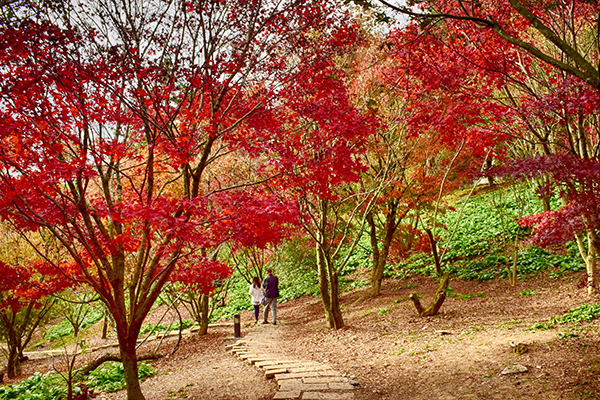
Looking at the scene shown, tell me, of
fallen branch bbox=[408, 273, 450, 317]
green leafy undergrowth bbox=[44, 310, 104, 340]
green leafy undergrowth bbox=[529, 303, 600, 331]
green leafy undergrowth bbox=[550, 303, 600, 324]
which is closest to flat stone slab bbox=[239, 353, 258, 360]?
fallen branch bbox=[408, 273, 450, 317]

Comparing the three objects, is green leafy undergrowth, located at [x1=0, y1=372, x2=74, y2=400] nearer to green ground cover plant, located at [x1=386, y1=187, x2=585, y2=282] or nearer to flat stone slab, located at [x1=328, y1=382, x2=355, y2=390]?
flat stone slab, located at [x1=328, y1=382, x2=355, y2=390]

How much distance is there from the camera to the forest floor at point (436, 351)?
4.63 metres

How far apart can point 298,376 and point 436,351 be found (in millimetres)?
2209

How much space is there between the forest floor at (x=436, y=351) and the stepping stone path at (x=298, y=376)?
0.17m

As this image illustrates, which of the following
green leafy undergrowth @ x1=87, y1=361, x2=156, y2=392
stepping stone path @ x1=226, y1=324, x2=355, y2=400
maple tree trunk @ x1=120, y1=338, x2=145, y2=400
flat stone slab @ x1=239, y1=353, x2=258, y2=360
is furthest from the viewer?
flat stone slab @ x1=239, y1=353, x2=258, y2=360

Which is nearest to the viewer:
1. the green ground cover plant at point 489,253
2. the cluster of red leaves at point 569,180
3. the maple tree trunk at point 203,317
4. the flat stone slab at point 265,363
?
the cluster of red leaves at point 569,180

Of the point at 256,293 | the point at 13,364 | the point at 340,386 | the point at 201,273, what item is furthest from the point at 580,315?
the point at 13,364

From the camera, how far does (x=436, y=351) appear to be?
627 centimetres

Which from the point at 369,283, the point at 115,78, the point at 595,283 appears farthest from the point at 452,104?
the point at 369,283

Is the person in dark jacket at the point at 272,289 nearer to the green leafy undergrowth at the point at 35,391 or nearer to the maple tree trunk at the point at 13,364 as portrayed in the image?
the green leafy undergrowth at the point at 35,391

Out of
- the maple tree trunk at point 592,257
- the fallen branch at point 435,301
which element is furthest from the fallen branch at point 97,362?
the maple tree trunk at point 592,257

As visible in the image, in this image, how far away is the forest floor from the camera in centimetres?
463

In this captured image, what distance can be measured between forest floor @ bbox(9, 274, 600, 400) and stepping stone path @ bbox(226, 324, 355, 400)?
173 mm

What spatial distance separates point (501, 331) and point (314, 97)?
202 inches
